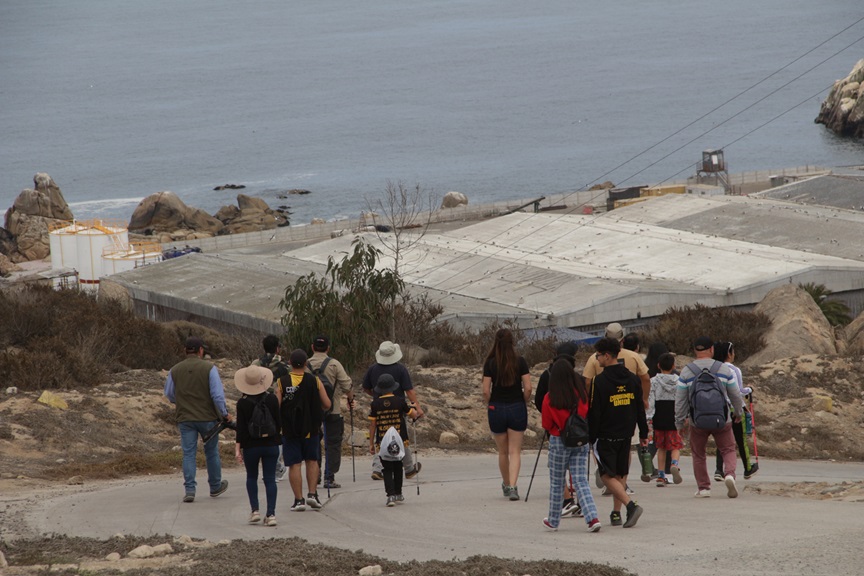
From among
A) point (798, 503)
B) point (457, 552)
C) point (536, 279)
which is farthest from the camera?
point (536, 279)

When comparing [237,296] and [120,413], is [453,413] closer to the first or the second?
[120,413]

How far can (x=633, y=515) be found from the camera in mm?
9406

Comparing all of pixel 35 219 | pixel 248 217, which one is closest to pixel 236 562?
pixel 35 219

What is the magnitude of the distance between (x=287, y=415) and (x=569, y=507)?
2.51 metres

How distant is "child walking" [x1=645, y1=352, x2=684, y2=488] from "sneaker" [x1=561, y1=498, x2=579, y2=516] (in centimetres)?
185

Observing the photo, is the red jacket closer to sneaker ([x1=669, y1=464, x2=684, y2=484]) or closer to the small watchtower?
sneaker ([x1=669, y1=464, x2=684, y2=484])

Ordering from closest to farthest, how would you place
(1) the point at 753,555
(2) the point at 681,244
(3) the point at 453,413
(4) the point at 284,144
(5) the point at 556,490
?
(1) the point at 753,555, (5) the point at 556,490, (3) the point at 453,413, (2) the point at 681,244, (4) the point at 284,144

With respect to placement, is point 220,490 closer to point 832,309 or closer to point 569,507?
point 569,507

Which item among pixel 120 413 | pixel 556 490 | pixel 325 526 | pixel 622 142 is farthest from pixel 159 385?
pixel 622 142

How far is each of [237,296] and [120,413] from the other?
89.1ft

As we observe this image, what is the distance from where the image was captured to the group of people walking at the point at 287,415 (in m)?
10.0

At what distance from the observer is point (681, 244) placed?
156 feet

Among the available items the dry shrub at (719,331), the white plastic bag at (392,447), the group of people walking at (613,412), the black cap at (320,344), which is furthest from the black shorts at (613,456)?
the dry shrub at (719,331)

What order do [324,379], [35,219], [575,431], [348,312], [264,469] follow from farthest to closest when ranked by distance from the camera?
1. [35,219]
2. [348,312]
3. [324,379]
4. [264,469]
5. [575,431]
